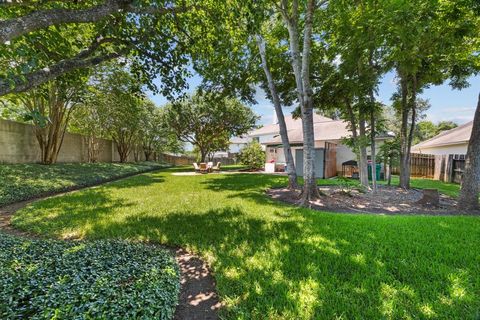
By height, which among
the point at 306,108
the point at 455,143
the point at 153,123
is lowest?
the point at 455,143

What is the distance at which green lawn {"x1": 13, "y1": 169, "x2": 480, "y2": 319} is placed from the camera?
2197 mm

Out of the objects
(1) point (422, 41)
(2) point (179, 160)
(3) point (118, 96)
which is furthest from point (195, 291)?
(2) point (179, 160)

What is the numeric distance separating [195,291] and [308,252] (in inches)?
69.8

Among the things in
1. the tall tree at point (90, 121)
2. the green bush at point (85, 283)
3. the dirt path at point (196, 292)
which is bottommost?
the dirt path at point (196, 292)

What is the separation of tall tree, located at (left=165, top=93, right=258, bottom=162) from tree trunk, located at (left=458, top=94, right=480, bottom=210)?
16572 mm

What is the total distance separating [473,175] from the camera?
5.64 m

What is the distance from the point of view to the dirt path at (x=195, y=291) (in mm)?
2254

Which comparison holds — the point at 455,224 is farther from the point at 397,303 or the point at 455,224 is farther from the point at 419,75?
the point at 419,75

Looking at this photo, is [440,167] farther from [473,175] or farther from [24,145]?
[24,145]

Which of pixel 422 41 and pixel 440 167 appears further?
pixel 440 167

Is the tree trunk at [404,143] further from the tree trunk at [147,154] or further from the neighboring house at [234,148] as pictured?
the neighboring house at [234,148]

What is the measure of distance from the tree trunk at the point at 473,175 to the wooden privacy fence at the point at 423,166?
36.1 ft

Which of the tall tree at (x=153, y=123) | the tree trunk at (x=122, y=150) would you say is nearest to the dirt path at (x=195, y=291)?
the tall tree at (x=153, y=123)

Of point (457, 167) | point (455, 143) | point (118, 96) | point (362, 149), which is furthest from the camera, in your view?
A: point (455, 143)
